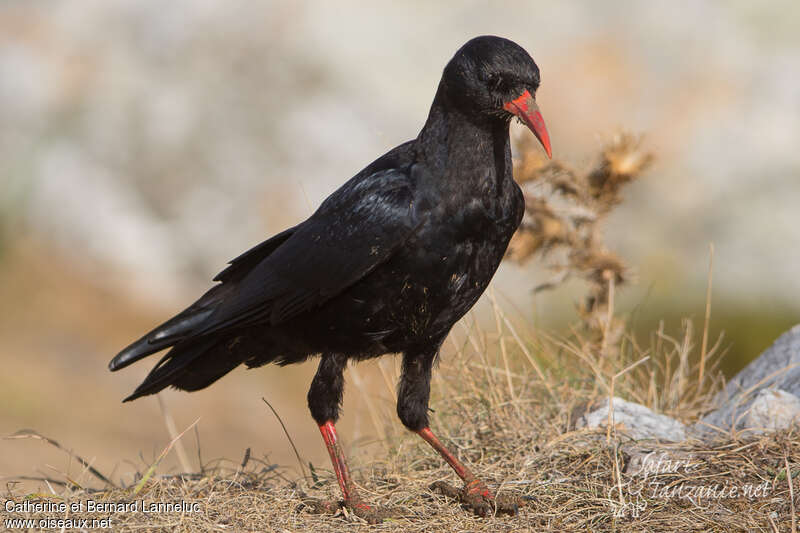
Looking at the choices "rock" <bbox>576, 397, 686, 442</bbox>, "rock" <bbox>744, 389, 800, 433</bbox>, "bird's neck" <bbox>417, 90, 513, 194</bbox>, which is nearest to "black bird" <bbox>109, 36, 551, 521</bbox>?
"bird's neck" <bbox>417, 90, 513, 194</bbox>

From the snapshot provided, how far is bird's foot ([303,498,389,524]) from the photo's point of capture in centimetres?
329

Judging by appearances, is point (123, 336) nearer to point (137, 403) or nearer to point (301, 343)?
point (137, 403)

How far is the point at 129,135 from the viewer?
10078 mm

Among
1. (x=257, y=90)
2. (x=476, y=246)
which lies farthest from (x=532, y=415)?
(x=257, y=90)

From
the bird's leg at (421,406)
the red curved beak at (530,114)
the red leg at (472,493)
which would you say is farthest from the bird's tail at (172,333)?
the red curved beak at (530,114)

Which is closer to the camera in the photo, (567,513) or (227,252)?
(567,513)

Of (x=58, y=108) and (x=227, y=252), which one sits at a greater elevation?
(x=58, y=108)

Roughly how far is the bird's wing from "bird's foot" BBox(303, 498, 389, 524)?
686 millimetres

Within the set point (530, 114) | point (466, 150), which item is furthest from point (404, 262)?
point (530, 114)

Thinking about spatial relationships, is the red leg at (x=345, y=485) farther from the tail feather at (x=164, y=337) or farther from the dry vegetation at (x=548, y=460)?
the tail feather at (x=164, y=337)

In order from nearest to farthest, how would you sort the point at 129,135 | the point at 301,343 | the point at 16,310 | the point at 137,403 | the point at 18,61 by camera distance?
the point at 301,343 → the point at 137,403 → the point at 16,310 → the point at 129,135 → the point at 18,61

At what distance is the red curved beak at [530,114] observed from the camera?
9.82 ft

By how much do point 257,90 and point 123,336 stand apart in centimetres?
325

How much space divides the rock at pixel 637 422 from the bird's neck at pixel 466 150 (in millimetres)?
1215
